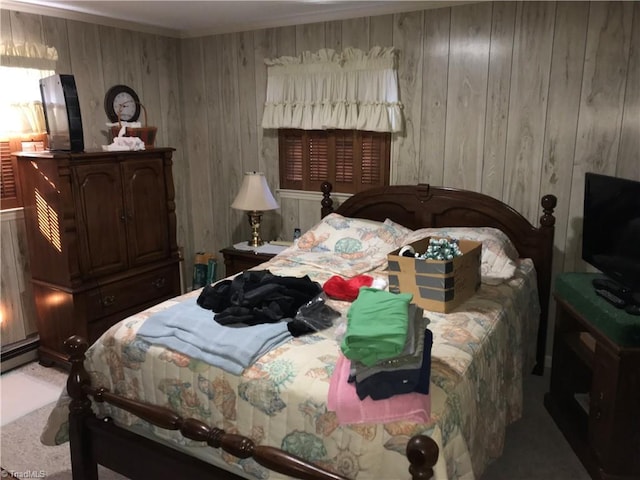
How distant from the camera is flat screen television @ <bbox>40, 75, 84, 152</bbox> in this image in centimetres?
313

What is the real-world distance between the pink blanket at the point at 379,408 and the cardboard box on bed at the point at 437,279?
80 centimetres


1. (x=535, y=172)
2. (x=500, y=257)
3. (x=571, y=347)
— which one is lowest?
(x=571, y=347)

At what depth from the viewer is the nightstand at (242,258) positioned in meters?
3.76

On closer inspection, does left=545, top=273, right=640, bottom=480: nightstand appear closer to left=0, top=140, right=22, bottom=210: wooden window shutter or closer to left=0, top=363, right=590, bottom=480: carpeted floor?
left=0, top=363, right=590, bottom=480: carpeted floor

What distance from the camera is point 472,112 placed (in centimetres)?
334

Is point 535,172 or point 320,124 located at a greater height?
point 320,124

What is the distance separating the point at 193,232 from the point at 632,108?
3472mm

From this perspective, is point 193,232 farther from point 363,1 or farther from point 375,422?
point 375,422

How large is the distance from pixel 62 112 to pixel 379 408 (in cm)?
269

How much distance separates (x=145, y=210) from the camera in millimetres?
3684

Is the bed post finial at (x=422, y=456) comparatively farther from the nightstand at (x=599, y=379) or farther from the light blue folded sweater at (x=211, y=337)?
the nightstand at (x=599, y=379)

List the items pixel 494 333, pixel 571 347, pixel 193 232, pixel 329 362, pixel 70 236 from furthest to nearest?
pixel 193 232, pixel 70 236, pixel 571 347, pixel 494 333, pixel 329 362

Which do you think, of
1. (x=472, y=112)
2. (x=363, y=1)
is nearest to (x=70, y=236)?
(x=363, y=1)

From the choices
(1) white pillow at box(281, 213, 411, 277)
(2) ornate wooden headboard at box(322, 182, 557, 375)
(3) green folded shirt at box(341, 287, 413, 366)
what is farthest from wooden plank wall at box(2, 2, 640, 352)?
(3) green folded shirt at box(341, 287, 413, 366)
